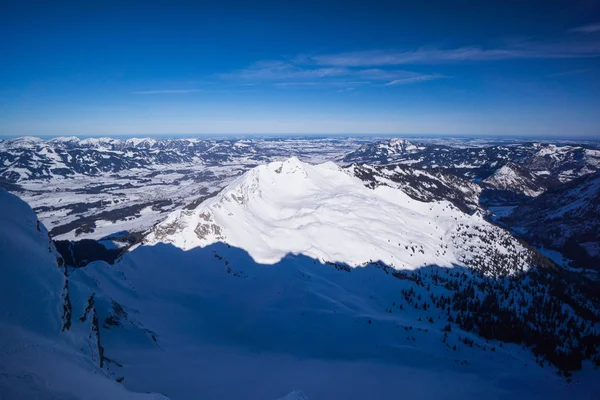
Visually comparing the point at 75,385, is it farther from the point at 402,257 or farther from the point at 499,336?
the point at 402,257

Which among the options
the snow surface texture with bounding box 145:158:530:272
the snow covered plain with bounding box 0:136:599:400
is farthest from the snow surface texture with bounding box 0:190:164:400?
the snow surface texture with bounding box 145:158:530:272

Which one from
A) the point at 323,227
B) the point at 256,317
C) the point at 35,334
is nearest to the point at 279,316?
the point at 256,317

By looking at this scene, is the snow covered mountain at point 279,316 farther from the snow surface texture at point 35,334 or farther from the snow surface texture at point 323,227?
the snow surface texture at point 323,227

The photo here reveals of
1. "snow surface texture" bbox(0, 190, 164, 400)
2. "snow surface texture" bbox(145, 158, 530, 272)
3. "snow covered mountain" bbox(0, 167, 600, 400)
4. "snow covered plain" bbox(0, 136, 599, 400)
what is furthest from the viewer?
"snow surface texture" bbox(145, 158, 530, 272)

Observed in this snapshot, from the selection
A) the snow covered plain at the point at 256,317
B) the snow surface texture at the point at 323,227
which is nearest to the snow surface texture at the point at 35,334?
the snow covered plain at the point at 256,317

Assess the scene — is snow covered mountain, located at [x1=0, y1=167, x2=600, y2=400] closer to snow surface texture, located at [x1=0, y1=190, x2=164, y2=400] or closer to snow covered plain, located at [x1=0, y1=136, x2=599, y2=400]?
snow surface texture, located at [x1=0, y1=190, x2=164, y2=400]

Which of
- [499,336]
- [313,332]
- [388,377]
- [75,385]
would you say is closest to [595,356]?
[499,336]
